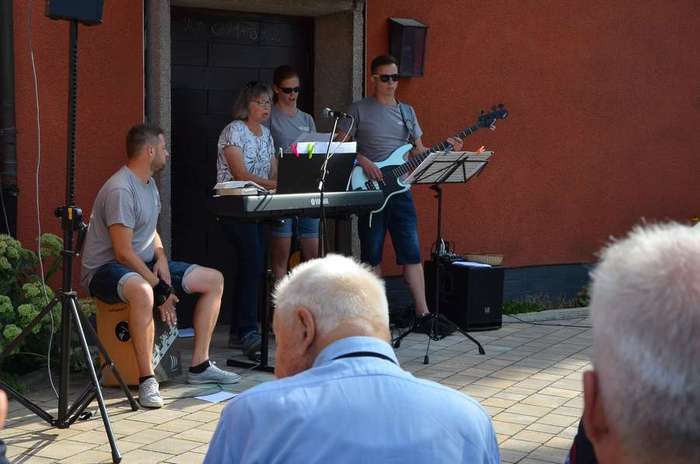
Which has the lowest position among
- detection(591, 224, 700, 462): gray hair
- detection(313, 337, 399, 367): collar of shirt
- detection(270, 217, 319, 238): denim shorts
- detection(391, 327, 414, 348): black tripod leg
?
detection(391, 327, 414, 348): black tripod leg

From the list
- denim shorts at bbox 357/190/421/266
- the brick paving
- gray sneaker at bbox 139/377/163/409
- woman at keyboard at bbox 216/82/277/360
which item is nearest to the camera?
the brick paving

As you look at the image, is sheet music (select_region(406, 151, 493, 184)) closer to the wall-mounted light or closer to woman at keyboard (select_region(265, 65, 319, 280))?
woman at keyboard (select_region(265, 65, 319, 280))

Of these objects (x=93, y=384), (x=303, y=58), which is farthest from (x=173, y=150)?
(x=93, y=384)

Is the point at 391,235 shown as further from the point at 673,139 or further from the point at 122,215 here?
the point at 673,139

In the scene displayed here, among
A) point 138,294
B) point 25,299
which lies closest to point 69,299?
point 138,294

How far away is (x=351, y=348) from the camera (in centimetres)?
221

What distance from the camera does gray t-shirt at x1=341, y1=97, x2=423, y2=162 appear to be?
25.9 ft

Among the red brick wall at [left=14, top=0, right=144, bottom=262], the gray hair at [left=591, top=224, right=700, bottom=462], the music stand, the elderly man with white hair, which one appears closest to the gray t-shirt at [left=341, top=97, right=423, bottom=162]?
the music stand

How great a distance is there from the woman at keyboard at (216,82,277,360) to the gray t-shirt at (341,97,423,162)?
82cm

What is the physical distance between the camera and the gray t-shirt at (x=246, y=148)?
720cm

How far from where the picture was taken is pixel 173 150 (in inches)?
318

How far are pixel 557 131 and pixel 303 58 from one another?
2632mm

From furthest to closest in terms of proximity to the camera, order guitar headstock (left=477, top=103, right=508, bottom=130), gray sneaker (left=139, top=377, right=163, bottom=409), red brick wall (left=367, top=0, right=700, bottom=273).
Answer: red brick wall (left=367, top=0, right=700, bottom=273)
guitar headstock (left=477, top=103, right=508, bottom=130)
gray sneaker (left=139, top=377, right=163, bottom=409)

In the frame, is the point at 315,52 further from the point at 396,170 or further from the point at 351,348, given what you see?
the point at 351,348
